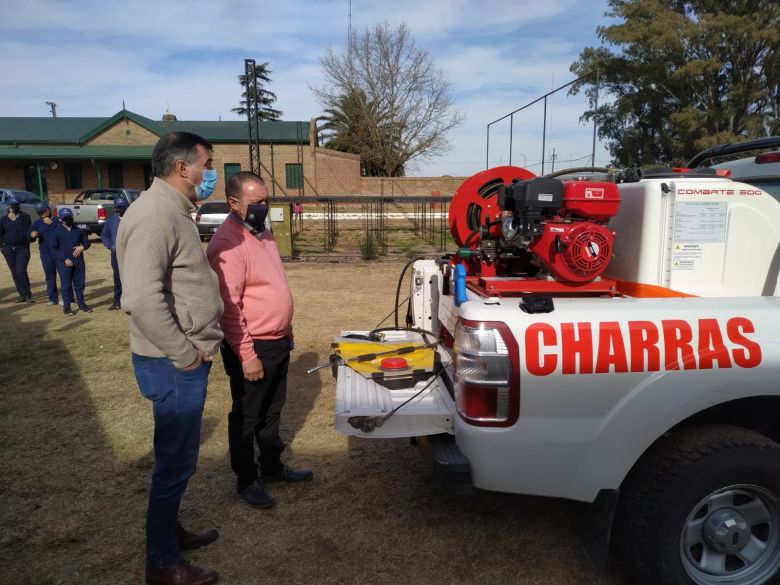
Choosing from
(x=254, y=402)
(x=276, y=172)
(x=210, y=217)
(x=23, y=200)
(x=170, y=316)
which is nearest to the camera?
(x=170, y=316)

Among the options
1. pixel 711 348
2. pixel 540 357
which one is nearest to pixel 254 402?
pixel 540 357

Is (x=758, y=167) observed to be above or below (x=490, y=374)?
above

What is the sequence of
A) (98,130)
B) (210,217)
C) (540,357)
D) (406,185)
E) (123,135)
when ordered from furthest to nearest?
(406,185)
(123,135)
(98,130)
(210,217)
(540,357)

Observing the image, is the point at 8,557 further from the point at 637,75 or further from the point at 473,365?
the point at 637,75

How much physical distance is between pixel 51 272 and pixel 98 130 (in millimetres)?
26827

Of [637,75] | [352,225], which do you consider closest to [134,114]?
[352,225]

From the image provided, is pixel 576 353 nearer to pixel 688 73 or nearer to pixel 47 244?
pixel 47 244

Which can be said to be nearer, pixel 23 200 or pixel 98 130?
pixel 23 200

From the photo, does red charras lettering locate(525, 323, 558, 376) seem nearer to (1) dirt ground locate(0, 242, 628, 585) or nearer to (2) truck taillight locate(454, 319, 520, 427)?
(2) truck taillight locate(454, 319, 520, 427)

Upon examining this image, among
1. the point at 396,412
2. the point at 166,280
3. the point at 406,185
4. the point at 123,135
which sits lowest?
the point at 396,412

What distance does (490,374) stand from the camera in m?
2.16

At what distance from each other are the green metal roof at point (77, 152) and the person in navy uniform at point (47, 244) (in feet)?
74.9

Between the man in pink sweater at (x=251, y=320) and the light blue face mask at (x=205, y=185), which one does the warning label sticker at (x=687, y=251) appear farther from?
the light blue face mask at (x=205, y=185)

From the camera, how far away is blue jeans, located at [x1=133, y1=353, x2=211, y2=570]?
237 cm
